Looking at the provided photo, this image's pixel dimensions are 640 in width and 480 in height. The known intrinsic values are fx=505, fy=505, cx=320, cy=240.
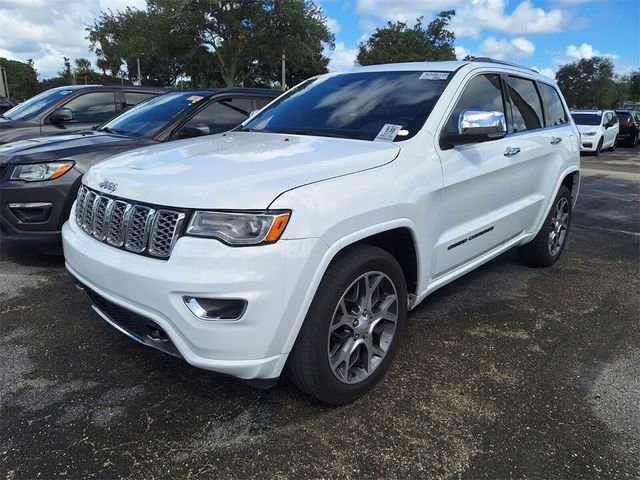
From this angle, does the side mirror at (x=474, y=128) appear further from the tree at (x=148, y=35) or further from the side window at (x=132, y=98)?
the tree at (x=148, y=35)

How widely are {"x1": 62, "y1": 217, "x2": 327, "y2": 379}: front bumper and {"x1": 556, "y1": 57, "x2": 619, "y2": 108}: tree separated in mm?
61872

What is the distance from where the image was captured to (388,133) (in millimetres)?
2984

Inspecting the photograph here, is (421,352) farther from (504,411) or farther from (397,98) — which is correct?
(397,98)

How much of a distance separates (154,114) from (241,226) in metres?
3.80

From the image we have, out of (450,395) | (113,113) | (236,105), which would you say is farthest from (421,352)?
(113,113)

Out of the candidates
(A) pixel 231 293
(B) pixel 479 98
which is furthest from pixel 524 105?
(A) pixel 231 293

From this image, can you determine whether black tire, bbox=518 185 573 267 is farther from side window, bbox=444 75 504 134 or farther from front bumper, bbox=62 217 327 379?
front bumper, bbox=62 217 327 379

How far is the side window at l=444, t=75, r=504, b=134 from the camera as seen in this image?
3.16 metres

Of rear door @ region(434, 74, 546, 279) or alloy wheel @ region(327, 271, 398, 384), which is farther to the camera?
Result: rear door @ region(434, 74, 546, 279)

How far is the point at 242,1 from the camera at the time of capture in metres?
27.5

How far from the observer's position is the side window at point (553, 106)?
4.65 meters

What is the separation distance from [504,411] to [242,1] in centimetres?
2902

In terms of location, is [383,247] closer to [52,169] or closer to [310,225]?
[310,225]

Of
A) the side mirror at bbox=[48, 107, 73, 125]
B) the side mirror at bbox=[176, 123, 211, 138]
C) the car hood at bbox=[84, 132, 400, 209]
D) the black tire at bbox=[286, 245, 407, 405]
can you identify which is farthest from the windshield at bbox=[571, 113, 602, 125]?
the black tire at bbox=[286, 245, 407, 405]
